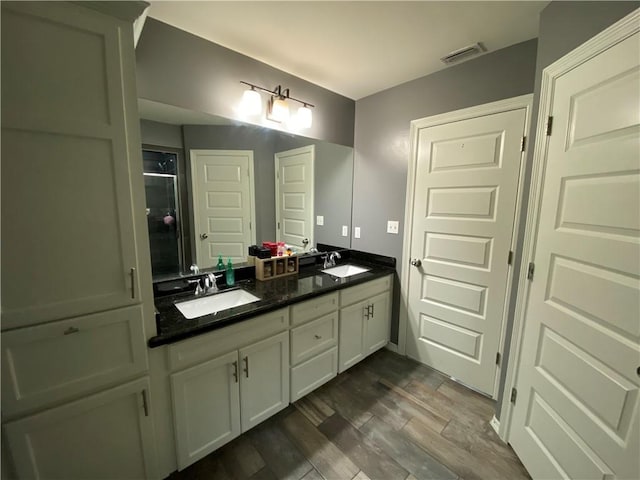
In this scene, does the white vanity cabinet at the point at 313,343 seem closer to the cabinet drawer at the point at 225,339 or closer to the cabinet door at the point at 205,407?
the cabinet drawer at the point at 225,339

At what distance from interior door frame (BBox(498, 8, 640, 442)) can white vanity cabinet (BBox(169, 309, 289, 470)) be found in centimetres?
135

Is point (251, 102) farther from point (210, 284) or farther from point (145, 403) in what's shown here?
point (145, 403)

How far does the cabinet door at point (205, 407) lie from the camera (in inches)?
50.6

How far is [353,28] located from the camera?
1.51 metres

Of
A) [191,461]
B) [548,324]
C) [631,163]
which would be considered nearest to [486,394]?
[548,324]

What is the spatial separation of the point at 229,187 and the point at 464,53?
1.89m

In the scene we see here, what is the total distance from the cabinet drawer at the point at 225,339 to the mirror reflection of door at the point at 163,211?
65cm

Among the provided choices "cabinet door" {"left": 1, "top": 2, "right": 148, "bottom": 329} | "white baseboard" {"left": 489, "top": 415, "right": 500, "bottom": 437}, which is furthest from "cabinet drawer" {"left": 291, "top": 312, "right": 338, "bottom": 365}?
"white baseboard" {"left": 489, "top": 415, "right": 500, "bottom": 437}

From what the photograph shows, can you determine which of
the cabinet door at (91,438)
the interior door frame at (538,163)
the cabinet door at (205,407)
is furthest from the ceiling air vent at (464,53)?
the cabinet door at (91,438)

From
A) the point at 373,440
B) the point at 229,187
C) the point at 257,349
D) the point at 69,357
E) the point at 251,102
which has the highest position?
the point at 251,102

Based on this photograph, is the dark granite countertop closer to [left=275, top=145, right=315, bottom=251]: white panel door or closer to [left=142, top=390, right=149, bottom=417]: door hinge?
[left=142, top=390, right=149, bottom=417]: door hinge

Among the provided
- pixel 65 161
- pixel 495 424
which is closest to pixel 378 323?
pixel 495 424

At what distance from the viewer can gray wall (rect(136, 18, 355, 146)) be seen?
147 centimetres

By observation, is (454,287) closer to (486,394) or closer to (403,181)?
(486,394)
